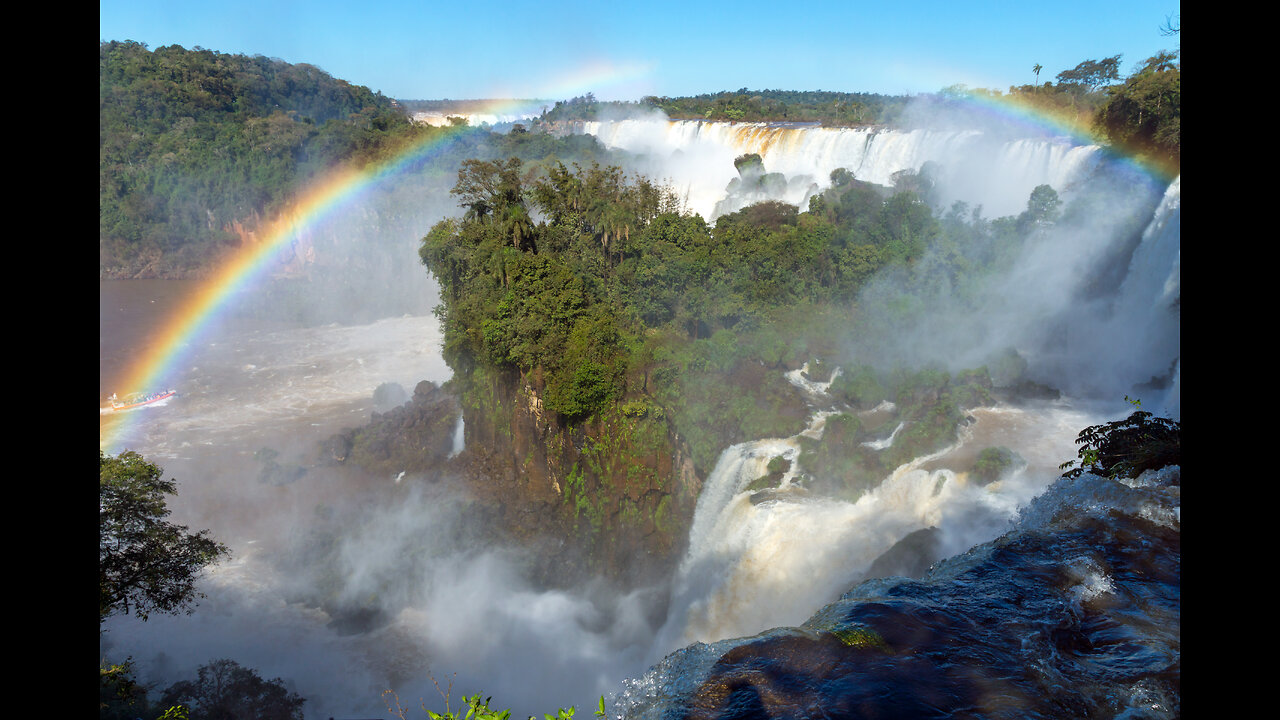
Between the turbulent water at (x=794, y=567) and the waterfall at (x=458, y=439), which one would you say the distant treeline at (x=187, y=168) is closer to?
the turbulent water at (x=794, y=567)

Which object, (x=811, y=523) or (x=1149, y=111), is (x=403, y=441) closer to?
(x=811, y=523)

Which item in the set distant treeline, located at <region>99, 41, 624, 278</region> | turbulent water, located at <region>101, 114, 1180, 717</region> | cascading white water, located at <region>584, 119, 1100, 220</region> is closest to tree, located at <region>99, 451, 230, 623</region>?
turbulent water, located at <region>101, 114, 1180, 717</region>

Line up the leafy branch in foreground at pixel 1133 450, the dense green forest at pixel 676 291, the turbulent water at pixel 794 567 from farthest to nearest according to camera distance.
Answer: the dense green forest at pixel 676 291
the leafy branch in foreground at pixel 1133 450
the turbulent water at pixel 794 567

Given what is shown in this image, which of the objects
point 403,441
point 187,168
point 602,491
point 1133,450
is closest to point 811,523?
point 602,491

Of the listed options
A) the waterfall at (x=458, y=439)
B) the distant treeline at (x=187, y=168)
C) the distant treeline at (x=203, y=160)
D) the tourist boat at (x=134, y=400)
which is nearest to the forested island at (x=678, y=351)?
the waterfall at (x=458, y=439)

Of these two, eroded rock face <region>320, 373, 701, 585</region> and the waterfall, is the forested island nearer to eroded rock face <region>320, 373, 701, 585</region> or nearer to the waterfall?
eroded rock face <region>320, 373, 701, 585</region>

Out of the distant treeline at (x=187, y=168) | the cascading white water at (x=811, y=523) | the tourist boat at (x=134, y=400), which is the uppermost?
the distant treeline at (x=187, y=168)
